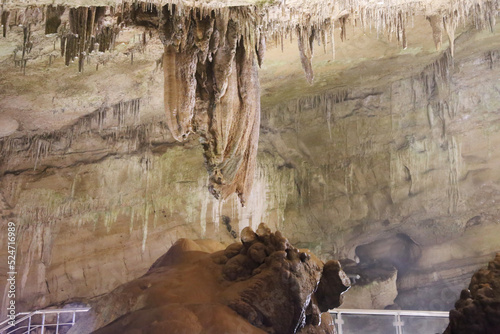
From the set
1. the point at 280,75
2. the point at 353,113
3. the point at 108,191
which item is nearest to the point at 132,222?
the point at 108,191

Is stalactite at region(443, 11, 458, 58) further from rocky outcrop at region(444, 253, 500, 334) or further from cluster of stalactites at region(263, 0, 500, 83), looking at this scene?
rocky outcrop at region(444, 253, 500, 334)

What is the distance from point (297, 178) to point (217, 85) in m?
4.90

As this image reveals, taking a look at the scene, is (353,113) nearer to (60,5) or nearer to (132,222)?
(132,222)

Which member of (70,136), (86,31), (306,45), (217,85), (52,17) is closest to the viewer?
(52,17)

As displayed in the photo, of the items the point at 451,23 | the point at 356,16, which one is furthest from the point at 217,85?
the point at 451,23

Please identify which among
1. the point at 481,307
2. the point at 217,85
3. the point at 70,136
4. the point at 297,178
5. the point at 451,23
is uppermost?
the point at 451,23

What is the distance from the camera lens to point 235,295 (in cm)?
370

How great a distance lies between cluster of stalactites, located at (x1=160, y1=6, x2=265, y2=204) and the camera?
502 centimetres

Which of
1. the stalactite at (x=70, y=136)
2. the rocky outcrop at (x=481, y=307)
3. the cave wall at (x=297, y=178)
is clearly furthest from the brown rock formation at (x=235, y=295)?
the stalactite at (x=70, y=136)

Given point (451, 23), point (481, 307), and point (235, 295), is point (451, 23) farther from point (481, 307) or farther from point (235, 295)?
point (235, 295)

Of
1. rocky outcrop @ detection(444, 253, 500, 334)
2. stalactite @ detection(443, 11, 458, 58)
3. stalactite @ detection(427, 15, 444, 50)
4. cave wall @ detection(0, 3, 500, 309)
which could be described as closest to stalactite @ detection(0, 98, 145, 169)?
cave wall @ detection(0, 3, 500, 309)

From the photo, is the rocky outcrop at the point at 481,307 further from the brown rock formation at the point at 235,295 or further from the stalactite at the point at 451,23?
the stalactite at the point at 451,23

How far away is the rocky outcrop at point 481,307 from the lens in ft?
9.75

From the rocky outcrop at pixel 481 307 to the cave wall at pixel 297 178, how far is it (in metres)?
5.54
